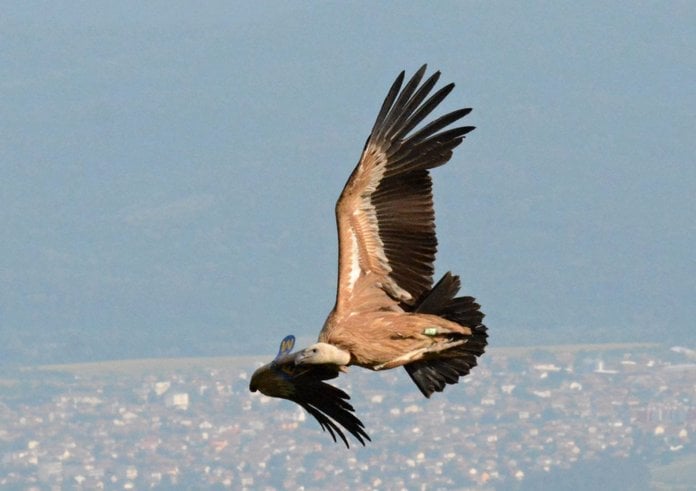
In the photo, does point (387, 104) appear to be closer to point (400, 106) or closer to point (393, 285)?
point (400, 106)

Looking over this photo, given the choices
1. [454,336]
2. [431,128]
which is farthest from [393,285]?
[431,128]

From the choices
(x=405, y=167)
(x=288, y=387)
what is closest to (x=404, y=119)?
(x=405, y=167)

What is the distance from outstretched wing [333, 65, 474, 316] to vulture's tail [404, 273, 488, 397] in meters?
0.21

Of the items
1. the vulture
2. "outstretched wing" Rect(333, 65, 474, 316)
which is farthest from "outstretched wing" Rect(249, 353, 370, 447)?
"outstretched wing" Rect(333, 65, 474, 316)

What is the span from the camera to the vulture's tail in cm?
1855

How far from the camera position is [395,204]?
61.6 ft

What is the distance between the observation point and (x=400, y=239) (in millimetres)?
18750

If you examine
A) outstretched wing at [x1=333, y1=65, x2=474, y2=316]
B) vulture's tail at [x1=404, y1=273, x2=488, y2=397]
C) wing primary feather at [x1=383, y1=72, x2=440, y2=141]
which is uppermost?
wing primary feather at [x1=383, y1=72, x2=440, y2=141]

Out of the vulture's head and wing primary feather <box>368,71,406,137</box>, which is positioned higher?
wing primary feather <box>368,71,406,137</box>

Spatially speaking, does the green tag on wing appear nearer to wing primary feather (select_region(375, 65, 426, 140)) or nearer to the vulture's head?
the vulture's head

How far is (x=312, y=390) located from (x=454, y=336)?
4.91ft

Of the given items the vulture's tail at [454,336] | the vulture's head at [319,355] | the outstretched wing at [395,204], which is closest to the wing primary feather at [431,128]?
the outstretched wing at [395,204]

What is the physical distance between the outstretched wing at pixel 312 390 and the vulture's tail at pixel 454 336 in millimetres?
902

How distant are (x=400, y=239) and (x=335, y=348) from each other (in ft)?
6.06
